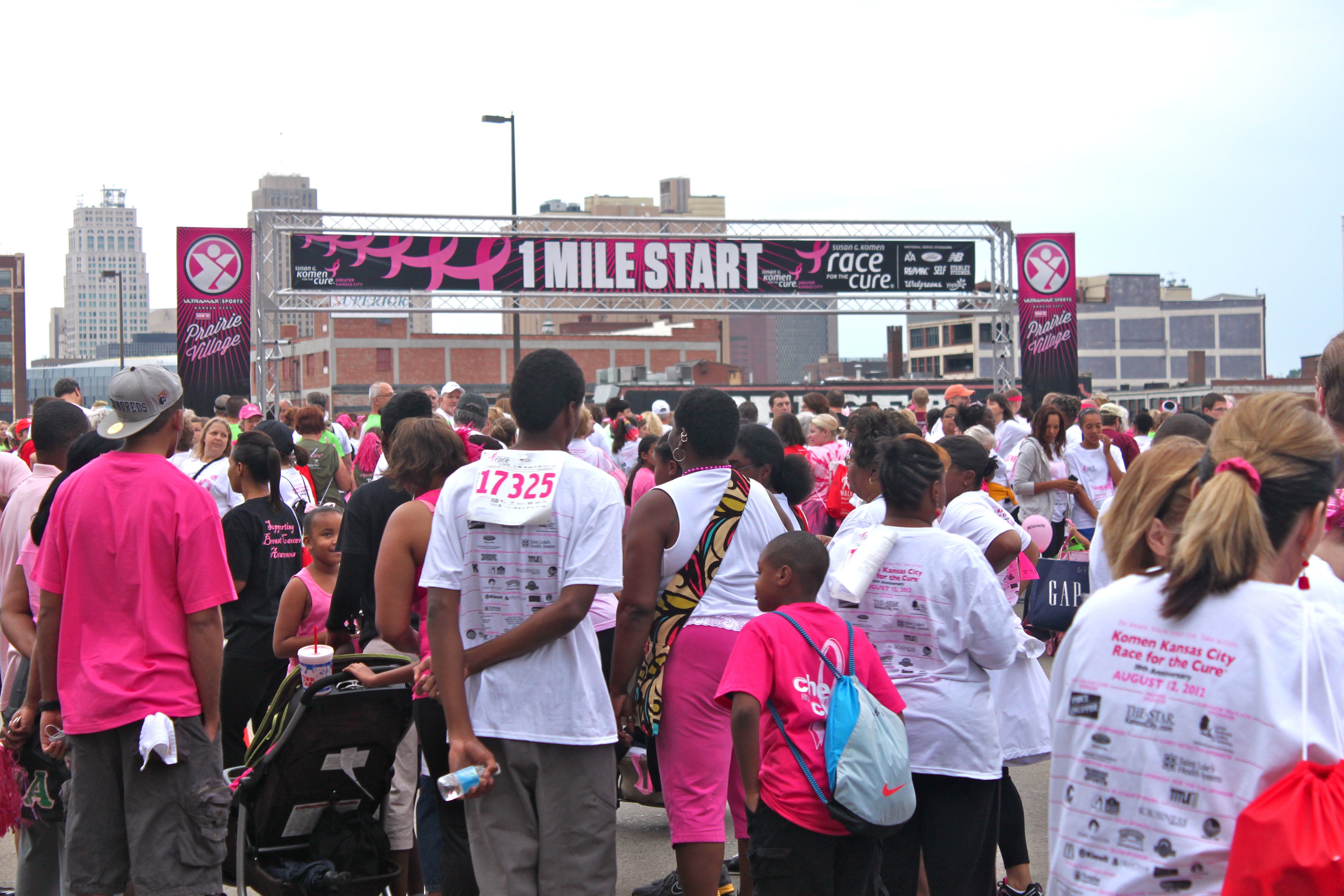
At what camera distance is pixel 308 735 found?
385 centimetres

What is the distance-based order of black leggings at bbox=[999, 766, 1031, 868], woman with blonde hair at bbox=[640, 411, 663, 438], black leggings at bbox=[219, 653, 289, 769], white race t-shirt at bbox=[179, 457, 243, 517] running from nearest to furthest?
black leggings at bbox=[999, 766, 1031, 868] < black leggings at bbox=[219, 653, 289, 769] < white race t-shirt at bbox=[179, 457, 243, 517] < woman with blonde hair at bbox=[640, 411, 663, 438]

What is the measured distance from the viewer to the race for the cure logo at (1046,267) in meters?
21.4

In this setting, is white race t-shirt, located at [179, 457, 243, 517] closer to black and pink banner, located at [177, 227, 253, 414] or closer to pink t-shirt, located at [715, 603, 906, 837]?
pink t-shirt, located at [715, 603, 906, 837]

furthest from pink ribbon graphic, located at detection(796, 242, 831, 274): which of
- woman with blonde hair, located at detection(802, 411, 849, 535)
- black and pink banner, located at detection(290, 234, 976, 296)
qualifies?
woman with blonde hair, located at detection(802, 411, 849, 535)

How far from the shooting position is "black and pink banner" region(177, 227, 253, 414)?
61.3 ft

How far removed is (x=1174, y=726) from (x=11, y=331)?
143836 millimetres

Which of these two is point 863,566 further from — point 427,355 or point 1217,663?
point 427,355

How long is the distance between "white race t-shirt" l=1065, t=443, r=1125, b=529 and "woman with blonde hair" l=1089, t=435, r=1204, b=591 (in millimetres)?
7487

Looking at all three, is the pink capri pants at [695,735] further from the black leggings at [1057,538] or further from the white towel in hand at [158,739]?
the black leggings at [1057,538]

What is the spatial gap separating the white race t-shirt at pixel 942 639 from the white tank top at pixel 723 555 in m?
0.54

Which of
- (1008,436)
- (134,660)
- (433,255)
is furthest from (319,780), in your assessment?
(433,255)

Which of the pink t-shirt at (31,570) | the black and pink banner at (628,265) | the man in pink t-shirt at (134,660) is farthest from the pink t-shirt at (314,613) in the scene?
→ the black and pink banner at (628,265)

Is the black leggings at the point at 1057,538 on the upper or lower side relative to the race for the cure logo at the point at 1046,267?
lower

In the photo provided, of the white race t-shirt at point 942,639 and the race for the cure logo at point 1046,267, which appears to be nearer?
the white race t-shirt at point 942,639
